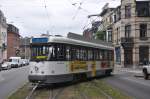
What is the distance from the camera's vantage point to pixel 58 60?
2220 centimetres

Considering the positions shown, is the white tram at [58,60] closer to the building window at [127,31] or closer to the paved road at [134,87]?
the paved road at [134,87]

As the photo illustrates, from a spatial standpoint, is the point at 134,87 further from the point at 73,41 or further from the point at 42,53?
the point at 42,53

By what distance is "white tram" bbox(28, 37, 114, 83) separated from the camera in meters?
21.4

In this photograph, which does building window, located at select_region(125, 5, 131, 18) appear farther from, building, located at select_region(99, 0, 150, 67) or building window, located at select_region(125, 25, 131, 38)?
building window, located at select_region(125, 25, 131, 38)

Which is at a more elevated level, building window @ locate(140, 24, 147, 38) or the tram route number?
building window @ locate(140, 24, 147, 38)

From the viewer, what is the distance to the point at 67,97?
1712 centimetres

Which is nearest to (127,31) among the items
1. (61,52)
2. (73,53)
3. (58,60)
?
(73,53)

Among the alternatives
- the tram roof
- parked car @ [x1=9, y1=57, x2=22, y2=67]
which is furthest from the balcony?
the tram roof

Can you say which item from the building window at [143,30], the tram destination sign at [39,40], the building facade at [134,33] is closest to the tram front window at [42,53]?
the tram destination sign at [39,40]

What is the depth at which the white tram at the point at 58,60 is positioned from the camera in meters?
21.4

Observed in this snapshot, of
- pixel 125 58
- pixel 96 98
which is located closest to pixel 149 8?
pixel 125 58

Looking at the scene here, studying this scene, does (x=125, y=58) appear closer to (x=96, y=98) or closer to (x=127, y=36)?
(x=127, y=36)

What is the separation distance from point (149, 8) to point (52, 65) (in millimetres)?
41270

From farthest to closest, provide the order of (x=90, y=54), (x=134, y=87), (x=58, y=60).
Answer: (x=90, y=54) < (x=134, y=87) < (x=58, y=60)
